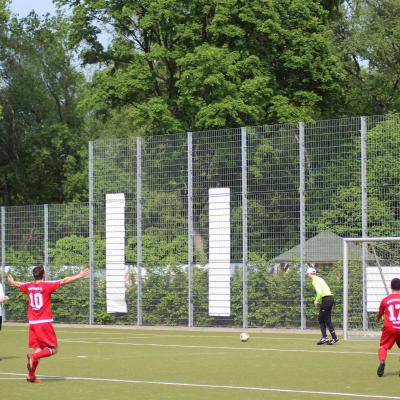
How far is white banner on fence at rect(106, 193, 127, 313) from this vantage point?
118 ft

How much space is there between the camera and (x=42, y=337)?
17.4 m

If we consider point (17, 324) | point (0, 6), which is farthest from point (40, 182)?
point (17, 324)

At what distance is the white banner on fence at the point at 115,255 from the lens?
36094mm

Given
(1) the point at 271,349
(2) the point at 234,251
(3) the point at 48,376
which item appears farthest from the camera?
(2) the point at 234,251

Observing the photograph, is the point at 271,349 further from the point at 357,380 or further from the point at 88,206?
the point at 88,206

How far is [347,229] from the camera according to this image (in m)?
31.1

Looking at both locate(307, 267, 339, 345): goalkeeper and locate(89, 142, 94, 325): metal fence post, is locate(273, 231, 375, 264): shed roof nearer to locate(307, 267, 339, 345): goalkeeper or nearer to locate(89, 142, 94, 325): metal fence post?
locate(307, 267, 339, 345): goalkeeper

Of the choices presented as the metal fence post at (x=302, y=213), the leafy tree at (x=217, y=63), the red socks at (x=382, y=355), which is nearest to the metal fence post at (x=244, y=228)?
the metal fence post at (x=302, y=213)

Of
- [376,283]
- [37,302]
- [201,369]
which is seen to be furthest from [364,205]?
[37,302]

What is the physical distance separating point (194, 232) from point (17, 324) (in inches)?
325

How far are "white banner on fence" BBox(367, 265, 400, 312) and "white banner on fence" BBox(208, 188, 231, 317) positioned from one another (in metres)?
4.78

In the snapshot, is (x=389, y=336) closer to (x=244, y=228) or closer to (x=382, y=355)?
(x=382, y=355)

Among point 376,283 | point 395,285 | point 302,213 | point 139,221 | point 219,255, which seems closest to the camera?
point 395,285

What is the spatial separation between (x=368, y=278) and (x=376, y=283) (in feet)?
0.94
